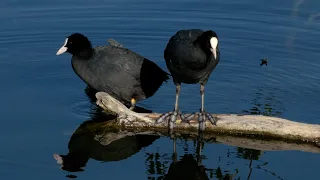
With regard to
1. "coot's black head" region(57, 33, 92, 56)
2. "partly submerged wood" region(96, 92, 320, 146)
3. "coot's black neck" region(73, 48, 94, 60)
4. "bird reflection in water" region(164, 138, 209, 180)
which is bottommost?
"bird reflection in water" region(164, 138, 209, 180)

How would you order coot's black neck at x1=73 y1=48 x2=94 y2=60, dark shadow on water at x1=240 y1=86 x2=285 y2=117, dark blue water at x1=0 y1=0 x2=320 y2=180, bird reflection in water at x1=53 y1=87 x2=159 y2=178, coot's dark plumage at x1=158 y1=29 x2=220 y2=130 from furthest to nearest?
coot's black neck at x1=73 y1=48 x2=94 y2=60 < dark shadow on water at x1=240 y1=86 x2=285 y2=117 < coot's dark plumage at x1=158 y1=29 x2=220 y2=130 < bird reflection in water at x1=53 y1=87 x2=159 y2=178 < dark blue water at x1=0 y1=0 x2=320 y2=180

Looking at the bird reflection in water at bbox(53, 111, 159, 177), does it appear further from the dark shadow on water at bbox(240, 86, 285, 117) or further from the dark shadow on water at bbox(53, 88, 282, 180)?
the dark shadow on water at bbox(240, 86, 285, 117)

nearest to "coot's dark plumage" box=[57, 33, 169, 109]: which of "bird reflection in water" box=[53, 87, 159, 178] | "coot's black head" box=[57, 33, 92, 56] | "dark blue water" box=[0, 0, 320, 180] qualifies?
"coot's black head" box=[57, 33, 92, 56]

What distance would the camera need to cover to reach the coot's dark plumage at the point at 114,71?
8.88 metres

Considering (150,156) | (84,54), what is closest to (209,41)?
(150,156)

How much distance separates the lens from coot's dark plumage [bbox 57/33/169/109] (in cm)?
888

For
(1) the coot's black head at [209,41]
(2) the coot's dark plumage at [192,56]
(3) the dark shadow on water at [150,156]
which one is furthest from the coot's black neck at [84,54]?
(1) the coot's black head at [209,41]

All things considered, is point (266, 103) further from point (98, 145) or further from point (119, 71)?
point (98, 145)

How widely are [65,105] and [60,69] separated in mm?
1500

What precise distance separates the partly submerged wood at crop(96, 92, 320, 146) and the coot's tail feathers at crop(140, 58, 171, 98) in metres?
1.03

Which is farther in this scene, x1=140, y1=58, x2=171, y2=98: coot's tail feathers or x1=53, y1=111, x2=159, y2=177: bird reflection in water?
x1=140, y1=58, x2=171, y2=98: coot's tail feathers

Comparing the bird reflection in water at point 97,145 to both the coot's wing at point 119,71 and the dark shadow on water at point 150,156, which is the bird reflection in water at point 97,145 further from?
the coot's wing at point 119,71

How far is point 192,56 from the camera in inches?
307

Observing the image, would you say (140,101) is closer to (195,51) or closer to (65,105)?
(65,105)
